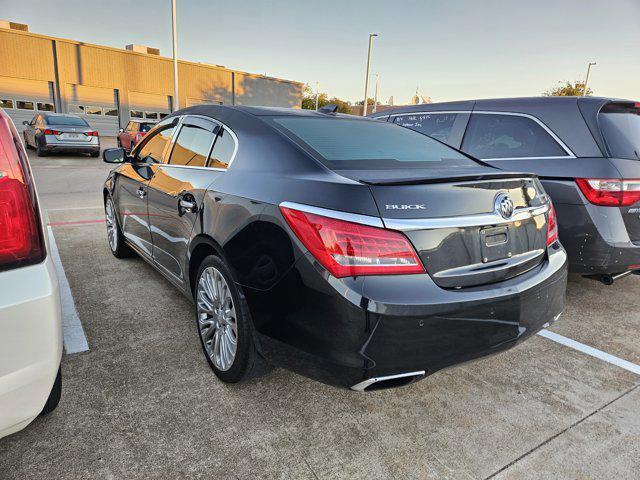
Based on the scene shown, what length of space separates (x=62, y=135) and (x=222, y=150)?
49.0 ft

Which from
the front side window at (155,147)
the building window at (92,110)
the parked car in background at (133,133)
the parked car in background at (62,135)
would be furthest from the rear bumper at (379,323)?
the building window at (92,110)

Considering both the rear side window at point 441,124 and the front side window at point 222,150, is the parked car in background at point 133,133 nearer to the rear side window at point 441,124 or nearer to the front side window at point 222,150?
the rear side window at point 441,124

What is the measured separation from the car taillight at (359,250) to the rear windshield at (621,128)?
262 centimetres

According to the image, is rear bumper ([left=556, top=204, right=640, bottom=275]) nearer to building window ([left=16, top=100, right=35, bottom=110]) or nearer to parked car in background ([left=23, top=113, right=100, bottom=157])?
parked car in background ([left=23, top=113, right=100, bottom=157])

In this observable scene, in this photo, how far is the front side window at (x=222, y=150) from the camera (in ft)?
8.57

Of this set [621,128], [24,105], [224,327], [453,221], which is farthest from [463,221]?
[24,105]

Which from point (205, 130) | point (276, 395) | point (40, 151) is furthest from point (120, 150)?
point (40, 151)

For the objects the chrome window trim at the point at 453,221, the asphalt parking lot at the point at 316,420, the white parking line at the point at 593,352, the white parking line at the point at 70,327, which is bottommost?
the white parking line at the point at 70,327

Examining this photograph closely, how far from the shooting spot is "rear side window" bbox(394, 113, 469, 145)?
4688 millimetres

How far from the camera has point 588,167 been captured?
11.3 ft

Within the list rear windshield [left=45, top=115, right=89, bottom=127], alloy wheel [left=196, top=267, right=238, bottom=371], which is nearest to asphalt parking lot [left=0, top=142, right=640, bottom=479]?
alloy wheel [left=196, top=267, right=238, bottom=371]

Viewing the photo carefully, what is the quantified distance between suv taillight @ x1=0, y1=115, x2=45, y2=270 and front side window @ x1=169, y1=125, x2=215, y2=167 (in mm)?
1319

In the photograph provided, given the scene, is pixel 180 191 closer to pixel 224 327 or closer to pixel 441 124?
pixel 224 327

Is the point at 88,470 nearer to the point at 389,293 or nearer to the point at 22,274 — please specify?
the point at 22,274
